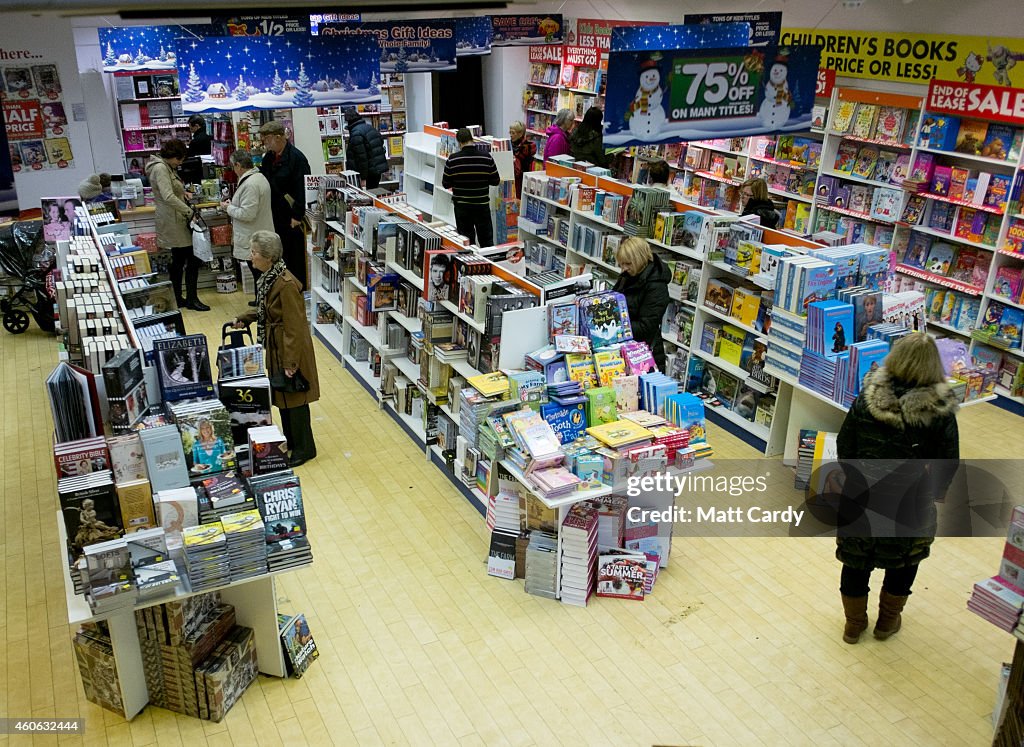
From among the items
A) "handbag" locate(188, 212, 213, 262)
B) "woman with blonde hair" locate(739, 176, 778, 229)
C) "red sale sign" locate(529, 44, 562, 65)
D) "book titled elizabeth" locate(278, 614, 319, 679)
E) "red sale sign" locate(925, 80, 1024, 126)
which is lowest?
"book titled elizabeth" locate(278, 614, 319, 679)

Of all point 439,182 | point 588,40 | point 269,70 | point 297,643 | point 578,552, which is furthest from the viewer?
point 588,40

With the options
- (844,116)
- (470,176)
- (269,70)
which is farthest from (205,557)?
(844,116)

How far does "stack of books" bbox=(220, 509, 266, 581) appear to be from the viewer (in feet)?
13.6

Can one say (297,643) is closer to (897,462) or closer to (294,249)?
(897,462)

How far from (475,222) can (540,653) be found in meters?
6.26

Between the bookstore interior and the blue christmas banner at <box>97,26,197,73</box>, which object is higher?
the blue christmas banner at <box>97,26,197,73</box>

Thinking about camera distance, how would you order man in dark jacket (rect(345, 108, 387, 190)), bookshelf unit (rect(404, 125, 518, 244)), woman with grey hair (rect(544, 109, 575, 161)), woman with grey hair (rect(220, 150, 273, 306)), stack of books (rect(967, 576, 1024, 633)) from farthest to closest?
man in dark jacket (rect(345, 108, 387, 190)) < woman with grey hair (rect(544, 109, 575, 161)) < bookshelf unit (rect(404, 125, 518, 244)) < woman with grey hair (rect(220, 150, 273, 306)) < stack of books (rect(967, 576, 1024, 633))

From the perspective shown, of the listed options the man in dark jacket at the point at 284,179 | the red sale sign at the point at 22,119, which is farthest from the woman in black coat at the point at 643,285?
the red sale sign at the point at 22,119

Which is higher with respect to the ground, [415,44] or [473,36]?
[473,36]

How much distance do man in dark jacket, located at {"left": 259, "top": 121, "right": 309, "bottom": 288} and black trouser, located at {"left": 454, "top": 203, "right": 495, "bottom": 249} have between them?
5.91 feet

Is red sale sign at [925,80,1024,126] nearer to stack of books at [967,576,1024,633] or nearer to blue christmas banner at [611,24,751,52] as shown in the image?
blue christmas banner at [611,24,751,52]

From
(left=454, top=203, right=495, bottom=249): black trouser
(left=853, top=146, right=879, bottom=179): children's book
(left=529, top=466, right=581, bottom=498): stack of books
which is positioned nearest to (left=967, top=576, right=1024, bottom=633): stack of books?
(left=529, top=466, right=581, bottom=498): stack of books

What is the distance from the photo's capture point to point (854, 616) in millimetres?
4965

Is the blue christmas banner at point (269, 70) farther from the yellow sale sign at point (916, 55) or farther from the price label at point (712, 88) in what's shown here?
the yellow sale sign at point (916, 55)
